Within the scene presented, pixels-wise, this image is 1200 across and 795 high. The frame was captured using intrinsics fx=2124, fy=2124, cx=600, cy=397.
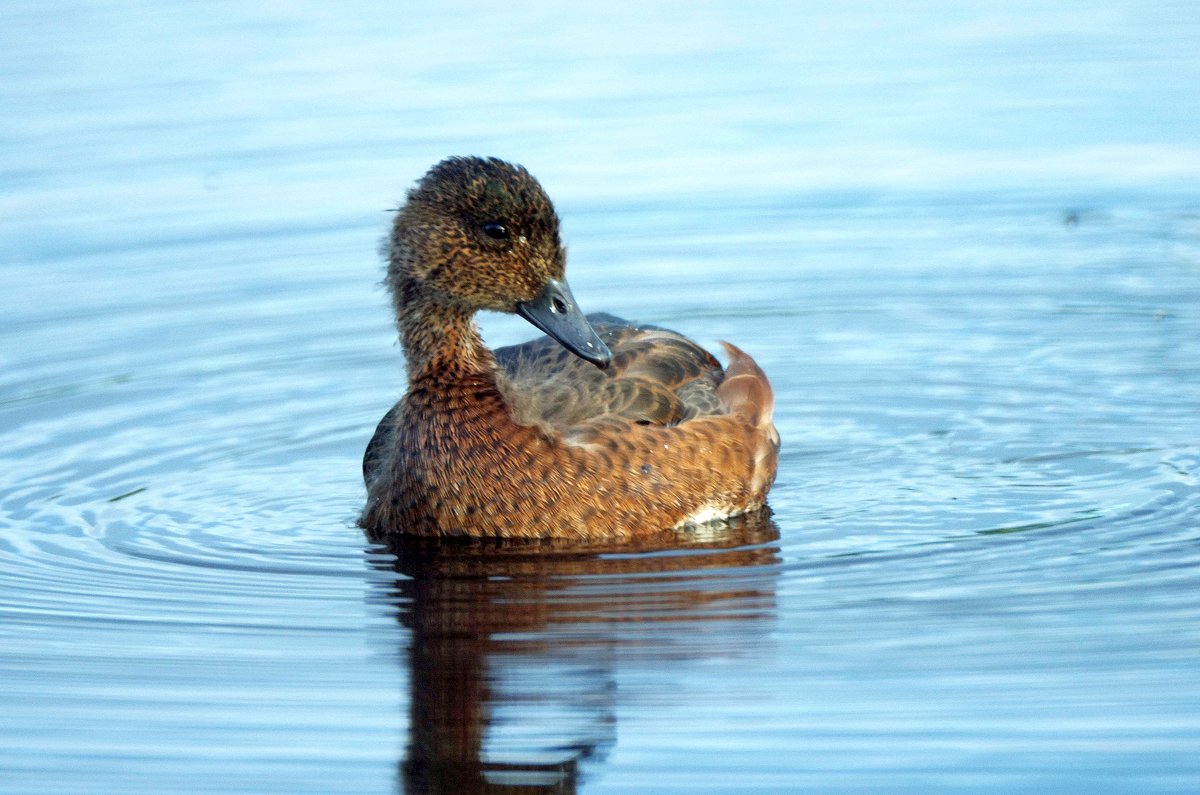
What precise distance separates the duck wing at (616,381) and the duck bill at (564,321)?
24 centimetres

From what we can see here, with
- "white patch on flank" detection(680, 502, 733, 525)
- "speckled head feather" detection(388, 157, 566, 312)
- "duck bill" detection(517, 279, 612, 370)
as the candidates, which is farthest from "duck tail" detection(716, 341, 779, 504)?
"speckled head feather" detection(388, 157, 566, 312)

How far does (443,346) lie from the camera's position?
8680mm

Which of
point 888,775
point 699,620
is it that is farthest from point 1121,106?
point 888,775

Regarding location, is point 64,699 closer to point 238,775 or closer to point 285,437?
point 238,775

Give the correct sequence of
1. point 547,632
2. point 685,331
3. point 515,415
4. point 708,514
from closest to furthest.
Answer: point 547,632
point 515,415
point 708,514
point 685,331

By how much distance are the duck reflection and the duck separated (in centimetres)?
13

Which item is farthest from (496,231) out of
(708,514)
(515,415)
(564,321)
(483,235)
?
(708,514)

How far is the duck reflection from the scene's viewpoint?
606 centimetres

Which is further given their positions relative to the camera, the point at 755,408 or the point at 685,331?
the point at 685,331

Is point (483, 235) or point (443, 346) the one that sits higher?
point (483, 235)

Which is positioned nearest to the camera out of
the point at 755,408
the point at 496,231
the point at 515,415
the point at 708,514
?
the point at 496,231

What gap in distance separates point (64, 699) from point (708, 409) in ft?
10.9

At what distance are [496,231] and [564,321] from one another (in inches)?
17.7

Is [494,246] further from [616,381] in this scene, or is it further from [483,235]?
[616,381]
